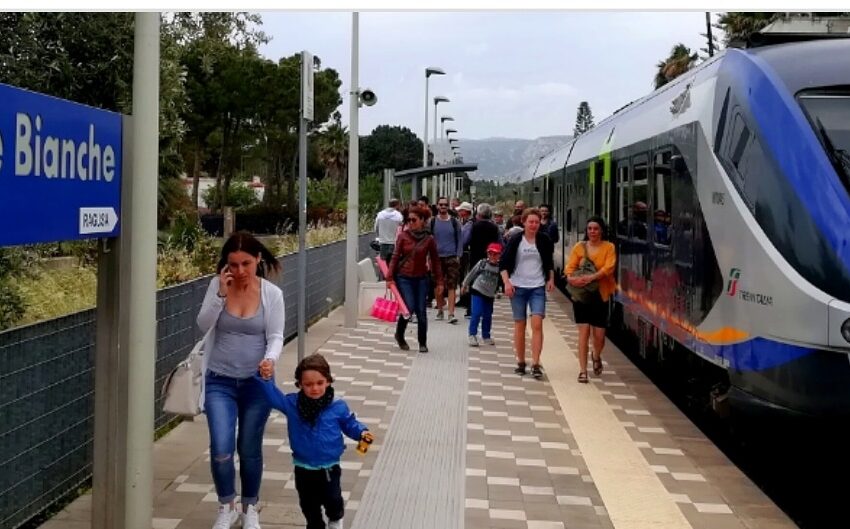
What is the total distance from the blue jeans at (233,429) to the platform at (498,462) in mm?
358

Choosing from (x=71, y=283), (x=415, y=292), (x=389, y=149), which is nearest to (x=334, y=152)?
(x=389, y=149)

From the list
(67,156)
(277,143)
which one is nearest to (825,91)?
(67,156)

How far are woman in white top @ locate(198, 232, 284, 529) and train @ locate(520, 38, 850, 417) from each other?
9.80 ft

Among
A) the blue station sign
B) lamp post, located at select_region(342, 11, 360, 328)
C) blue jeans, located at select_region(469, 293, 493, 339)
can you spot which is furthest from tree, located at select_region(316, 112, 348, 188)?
the blue station sign

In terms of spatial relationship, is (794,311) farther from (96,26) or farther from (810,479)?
(96,26)

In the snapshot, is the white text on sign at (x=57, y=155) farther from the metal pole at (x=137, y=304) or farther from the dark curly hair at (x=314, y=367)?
the dark curly hair at (x=314, y=367)

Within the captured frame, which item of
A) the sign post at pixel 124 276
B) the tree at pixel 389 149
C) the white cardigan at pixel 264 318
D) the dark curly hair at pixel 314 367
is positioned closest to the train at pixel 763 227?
the dark curly hair at pixel 314 367

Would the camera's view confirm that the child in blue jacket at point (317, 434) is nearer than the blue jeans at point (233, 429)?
Yes

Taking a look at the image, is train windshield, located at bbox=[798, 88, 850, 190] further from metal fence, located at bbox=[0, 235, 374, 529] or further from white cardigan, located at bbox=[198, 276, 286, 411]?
metal fence, located at bbox=[0, 235, 374, 529]

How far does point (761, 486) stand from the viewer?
7.39 meters

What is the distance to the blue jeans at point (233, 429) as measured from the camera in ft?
17.6

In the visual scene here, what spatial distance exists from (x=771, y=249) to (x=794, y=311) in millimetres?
453

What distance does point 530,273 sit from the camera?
10469 millimetres

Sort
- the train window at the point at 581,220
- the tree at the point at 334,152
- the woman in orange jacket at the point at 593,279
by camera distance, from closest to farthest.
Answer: the woman in orange jacket at the point at 593,279, the train window at the point at 581,220, the tree at the point at 334,152
